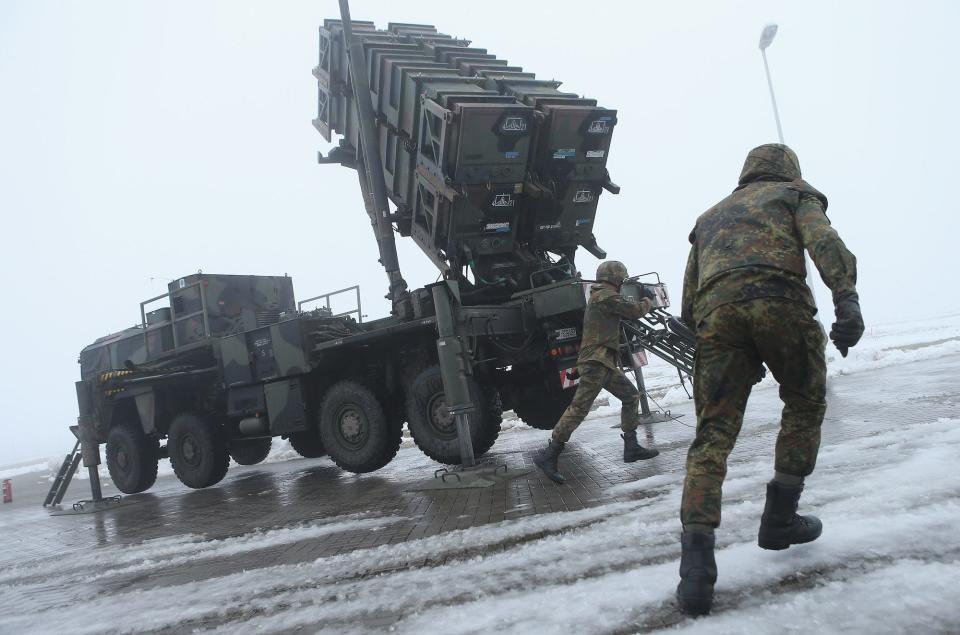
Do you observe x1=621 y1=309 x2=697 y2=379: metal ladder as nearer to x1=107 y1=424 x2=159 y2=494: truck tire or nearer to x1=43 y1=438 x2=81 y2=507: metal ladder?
x1=107 y1=424 x2=159 y2=494: truck tire

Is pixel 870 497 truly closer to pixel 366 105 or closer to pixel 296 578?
pixel 296 578

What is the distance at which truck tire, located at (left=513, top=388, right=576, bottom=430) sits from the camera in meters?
9.37

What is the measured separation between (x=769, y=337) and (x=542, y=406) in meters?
7.08

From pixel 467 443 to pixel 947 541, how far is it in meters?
4.91

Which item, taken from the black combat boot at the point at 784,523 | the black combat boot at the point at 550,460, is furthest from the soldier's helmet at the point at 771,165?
the black combat boot at the point at 550,460

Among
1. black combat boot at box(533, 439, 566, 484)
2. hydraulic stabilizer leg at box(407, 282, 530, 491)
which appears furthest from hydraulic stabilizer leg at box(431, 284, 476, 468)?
black combat boot at box(533, 439, 566, 484)

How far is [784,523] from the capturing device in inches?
127

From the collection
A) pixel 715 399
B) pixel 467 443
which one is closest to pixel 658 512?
pixel 715 399

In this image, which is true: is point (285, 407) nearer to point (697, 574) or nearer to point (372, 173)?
point (372, 173)

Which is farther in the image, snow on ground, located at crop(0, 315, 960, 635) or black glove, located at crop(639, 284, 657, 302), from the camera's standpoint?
black glove, located at crop(639, 284, 657, 302)

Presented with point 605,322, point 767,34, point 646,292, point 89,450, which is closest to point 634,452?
point 605,322

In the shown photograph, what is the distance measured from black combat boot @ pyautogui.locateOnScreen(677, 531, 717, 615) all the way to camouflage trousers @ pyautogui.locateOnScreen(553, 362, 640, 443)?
3.16 meters

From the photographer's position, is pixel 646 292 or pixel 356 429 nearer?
pixel 646 292

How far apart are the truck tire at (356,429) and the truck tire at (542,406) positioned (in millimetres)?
1663
